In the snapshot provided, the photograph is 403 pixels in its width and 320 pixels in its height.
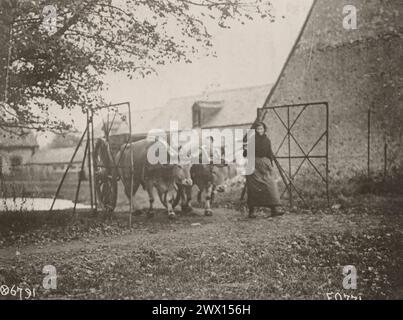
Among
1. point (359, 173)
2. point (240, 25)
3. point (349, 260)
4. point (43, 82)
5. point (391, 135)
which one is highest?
point (240, 25)

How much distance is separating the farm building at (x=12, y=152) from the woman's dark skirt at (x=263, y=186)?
525cm

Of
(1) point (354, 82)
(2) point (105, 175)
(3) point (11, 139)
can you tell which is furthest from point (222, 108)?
(3) point (11, 139)

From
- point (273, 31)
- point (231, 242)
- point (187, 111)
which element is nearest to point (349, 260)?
point (231, 242)

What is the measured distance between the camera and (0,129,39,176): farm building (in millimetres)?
9787

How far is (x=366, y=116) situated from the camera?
610 inches

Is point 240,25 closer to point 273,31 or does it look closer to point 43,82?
point 273,31

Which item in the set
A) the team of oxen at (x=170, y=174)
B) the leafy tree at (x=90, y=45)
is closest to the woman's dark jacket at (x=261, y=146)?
the team of oxen at (x=170, y=174)

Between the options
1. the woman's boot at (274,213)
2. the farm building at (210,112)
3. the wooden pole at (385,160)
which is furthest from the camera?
the farm building at (210,112)

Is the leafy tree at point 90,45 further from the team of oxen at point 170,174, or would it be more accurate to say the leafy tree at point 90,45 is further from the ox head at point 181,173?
the ox head at point 181,173

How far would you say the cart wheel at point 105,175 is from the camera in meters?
12.9

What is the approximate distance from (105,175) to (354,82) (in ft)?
26.6

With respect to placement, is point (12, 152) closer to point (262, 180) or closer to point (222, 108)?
point (262, 180)

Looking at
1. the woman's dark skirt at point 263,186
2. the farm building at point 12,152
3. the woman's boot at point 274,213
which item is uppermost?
the farm building at point 12,152

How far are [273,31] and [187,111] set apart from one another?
813 inches
